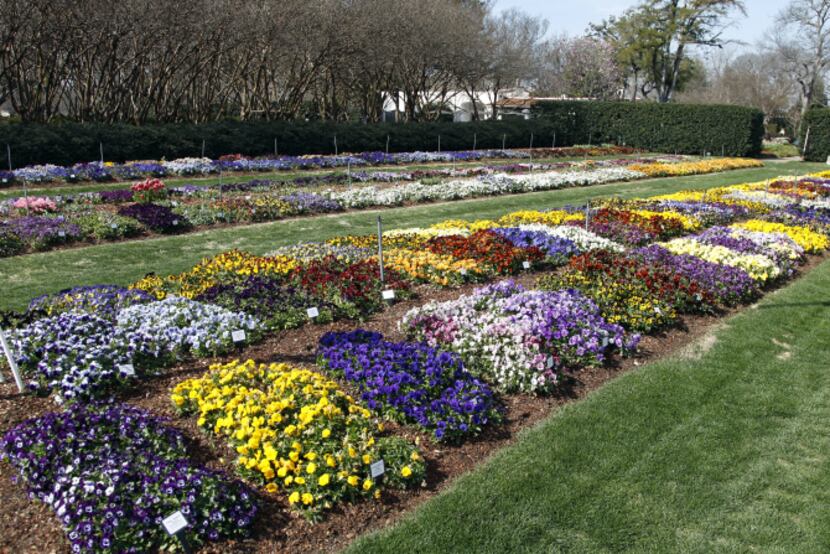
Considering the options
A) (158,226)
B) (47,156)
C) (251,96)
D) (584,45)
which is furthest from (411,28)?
(584,45)

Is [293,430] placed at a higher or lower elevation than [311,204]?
lower

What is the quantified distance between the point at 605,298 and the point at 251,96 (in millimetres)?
26723

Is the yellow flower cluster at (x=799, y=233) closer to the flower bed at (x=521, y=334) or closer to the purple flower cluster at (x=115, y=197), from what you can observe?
the flower bed at (x=521, y=334)

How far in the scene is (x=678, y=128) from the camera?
34.6 meters

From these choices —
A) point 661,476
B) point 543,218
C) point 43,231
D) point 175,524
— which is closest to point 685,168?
point 543,218

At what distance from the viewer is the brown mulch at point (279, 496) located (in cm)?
366

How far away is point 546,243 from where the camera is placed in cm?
990

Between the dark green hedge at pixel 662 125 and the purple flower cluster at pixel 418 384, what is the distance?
3170 cm

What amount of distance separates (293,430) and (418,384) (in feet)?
3.93

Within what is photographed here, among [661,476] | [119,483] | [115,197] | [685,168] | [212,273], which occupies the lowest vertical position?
[661,476]

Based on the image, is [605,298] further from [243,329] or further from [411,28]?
[411,28]

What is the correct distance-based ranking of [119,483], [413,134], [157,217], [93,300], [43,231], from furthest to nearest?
1. [413,134]
2. [157,217]
3. [43,231]
4. [93,300]
5. [119,483]

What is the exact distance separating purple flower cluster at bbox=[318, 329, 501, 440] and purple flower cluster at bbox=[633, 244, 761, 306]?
14.2 feet

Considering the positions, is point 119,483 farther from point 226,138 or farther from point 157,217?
point 226,138
